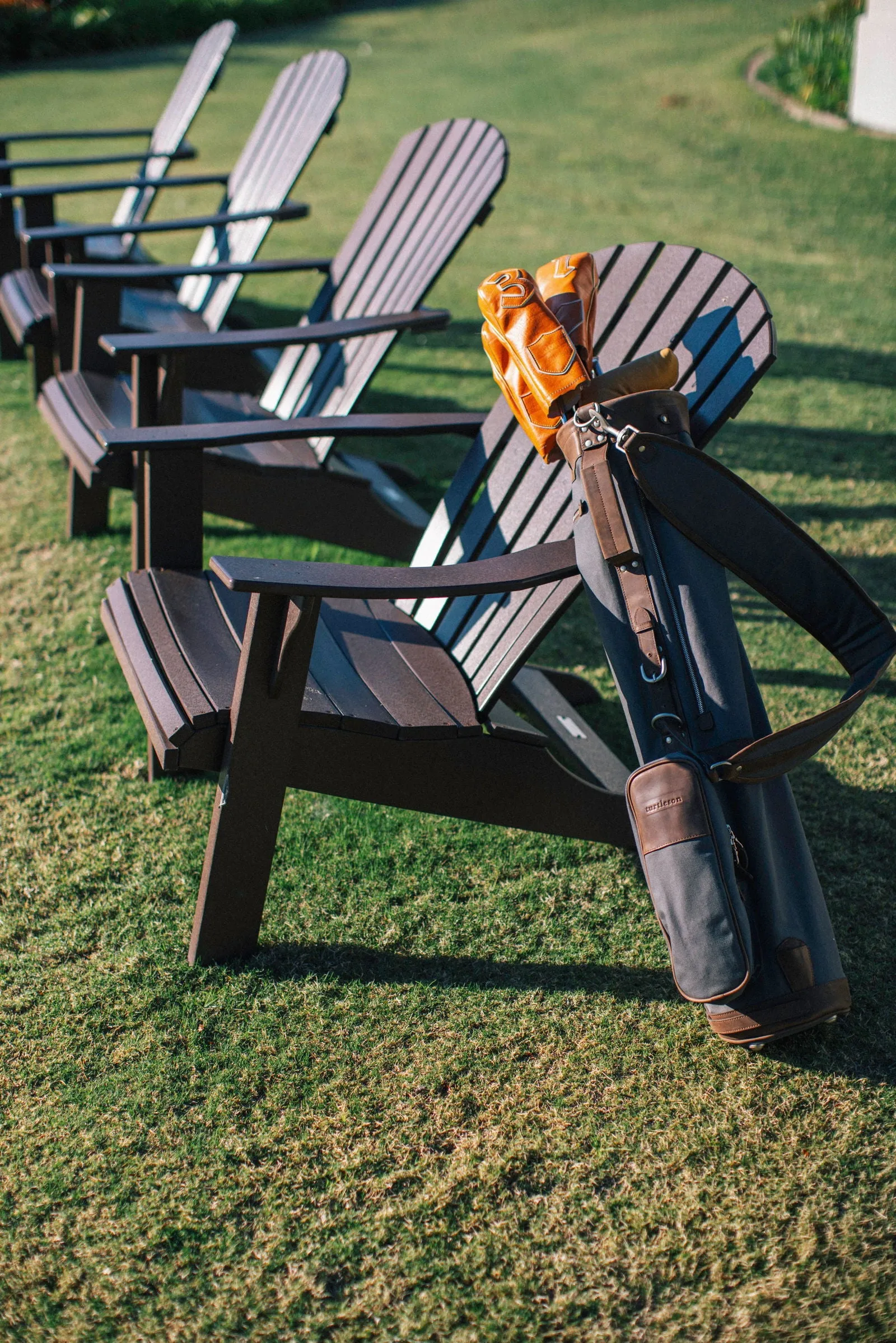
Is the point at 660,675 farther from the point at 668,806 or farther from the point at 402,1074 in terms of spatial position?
the point at 402,1074

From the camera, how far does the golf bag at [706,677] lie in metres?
1.95

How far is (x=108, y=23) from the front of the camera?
15.3 m

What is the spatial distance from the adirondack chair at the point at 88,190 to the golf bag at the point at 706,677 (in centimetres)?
273

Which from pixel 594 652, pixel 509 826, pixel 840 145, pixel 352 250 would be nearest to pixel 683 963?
pixel 509 826

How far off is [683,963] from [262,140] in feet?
13.5

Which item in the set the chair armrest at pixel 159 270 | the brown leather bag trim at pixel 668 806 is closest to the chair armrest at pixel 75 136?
the chair armrest at pixel 159 270

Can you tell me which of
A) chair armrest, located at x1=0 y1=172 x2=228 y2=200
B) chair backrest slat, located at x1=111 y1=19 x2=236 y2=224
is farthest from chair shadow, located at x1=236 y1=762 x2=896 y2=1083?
chair backrest slat, located at x1=111 y1=19 x2=236 y2=224

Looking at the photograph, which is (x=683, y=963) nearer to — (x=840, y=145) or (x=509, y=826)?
(x=509, y=826)

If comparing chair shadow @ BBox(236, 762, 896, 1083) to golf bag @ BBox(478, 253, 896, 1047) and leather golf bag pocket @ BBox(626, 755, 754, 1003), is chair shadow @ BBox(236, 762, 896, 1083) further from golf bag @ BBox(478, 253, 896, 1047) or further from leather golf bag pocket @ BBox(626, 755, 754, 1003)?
leather golf bag pocket @ BBox(626, 755, 754, 1003)

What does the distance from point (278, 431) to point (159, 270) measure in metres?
1.41

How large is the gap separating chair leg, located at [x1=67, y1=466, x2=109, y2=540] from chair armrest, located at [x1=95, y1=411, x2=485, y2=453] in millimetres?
1000

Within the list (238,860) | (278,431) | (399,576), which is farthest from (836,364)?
(238,860)

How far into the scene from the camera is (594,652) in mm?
3400

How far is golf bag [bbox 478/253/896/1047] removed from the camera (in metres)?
1.95
